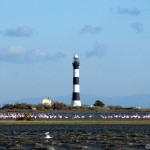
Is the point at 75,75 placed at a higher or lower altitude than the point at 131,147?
higher

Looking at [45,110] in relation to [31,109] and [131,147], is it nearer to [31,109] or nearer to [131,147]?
[31,109]

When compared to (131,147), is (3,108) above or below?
above

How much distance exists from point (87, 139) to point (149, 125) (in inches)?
1294

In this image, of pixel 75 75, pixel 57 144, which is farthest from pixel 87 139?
pixel 75 75

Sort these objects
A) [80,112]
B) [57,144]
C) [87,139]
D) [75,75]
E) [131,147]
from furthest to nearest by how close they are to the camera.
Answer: [80,112] → [75,75] → [87,139] → [57,144] → [131,147]

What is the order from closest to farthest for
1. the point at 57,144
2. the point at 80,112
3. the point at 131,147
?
the point at 131,147, the point at 57,144, the point at 80,112

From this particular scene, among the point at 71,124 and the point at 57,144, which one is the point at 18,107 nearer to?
the point at 71,124

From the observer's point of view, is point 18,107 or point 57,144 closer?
point 57,144

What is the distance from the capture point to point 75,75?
479 feet

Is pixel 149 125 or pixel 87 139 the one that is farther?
pixel 149 125

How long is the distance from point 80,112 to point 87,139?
329 feet

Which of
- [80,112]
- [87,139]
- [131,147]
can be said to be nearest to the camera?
[131,147]

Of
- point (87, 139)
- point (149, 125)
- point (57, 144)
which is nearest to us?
point (57, 144)

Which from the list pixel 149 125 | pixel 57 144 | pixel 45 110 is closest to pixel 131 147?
pixel 57 144
